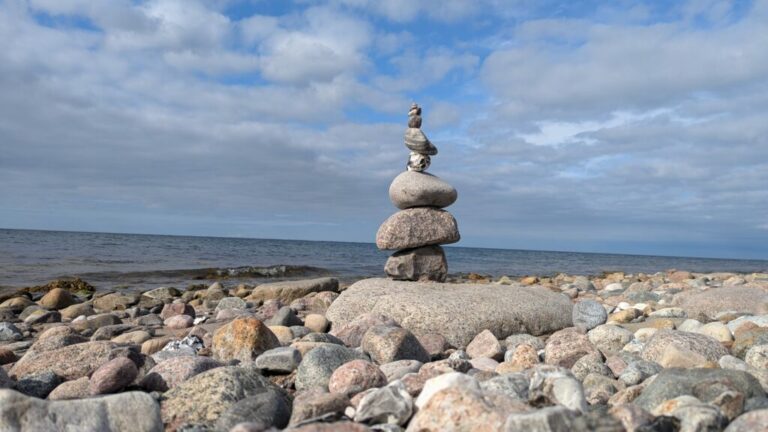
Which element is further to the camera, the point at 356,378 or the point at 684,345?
the point at 684,345

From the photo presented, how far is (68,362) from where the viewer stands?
5.24 metres

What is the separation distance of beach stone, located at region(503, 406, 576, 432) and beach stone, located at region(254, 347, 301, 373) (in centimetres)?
260

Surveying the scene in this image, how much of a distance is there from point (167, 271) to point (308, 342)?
694 inches

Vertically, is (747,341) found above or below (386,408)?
above

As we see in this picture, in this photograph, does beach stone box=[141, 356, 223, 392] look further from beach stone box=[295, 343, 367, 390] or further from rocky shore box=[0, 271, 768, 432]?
beach stone box=[295, 343, 367, 390]

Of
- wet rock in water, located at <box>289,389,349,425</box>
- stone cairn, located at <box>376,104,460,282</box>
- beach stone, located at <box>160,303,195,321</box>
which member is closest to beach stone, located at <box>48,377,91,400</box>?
wet rock in water, located at <box>289,389,349,425</box>

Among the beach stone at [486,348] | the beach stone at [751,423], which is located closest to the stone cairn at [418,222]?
the beach stone at [486,348]

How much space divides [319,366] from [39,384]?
89.9 inches

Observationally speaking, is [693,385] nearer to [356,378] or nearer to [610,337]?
[356,378]

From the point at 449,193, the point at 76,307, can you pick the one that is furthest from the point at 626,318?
the point at 76,307

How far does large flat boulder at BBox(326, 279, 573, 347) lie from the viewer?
7379 mm

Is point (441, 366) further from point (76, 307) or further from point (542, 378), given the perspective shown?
point (76, 307)

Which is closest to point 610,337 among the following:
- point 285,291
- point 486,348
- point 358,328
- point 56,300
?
point 486,348

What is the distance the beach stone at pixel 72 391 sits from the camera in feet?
14.1
